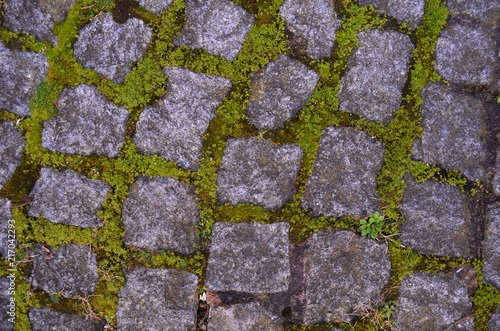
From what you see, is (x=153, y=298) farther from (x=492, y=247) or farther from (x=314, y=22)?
(x=492, y=247)

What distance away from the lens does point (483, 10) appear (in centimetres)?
371

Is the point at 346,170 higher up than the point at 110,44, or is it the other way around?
the point at 110,44

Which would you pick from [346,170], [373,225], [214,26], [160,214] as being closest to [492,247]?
[373,225]

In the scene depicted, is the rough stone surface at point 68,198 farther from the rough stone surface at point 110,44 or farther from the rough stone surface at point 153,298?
the rough stone surface at point 110,44

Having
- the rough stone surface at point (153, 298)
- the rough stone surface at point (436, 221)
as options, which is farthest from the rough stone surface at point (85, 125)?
the rough stone surface at point (436, 221)

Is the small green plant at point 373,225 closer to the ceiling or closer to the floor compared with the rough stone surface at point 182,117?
closer to the floor

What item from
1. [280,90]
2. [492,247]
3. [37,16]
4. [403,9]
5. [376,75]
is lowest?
[492,247]

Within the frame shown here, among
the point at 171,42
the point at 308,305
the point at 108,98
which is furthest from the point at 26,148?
the point at 308,305

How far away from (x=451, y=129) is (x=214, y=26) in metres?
2.29

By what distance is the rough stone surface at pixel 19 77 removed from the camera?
145 inches

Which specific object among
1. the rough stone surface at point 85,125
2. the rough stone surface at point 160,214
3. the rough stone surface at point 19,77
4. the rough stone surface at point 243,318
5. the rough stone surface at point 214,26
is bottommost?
the rough stone surface at point 243,318

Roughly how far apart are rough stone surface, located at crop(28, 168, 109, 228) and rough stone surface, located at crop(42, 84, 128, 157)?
0.24m

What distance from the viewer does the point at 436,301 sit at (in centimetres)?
379

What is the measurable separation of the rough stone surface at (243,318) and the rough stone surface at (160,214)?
673mm
